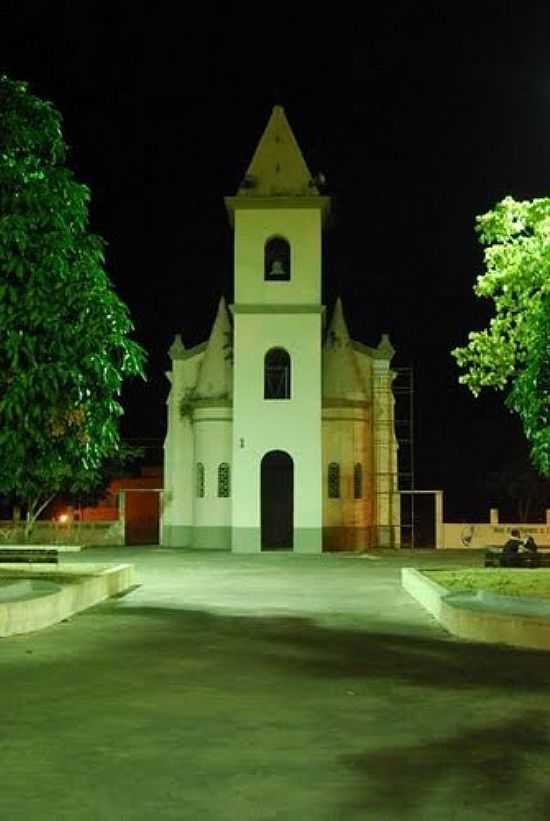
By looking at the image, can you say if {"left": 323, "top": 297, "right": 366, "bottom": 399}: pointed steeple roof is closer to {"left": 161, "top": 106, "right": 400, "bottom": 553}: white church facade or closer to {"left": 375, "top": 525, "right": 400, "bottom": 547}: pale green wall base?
{"left": 161, "top": 106, "right": 400, "bottom": 553}: white church facade

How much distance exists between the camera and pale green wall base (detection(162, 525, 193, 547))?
40906mm

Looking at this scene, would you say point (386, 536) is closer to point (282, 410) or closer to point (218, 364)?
point (282, 410)

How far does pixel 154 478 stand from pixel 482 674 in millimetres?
51606

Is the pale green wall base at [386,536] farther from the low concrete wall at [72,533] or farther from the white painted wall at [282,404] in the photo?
the low concrete wall at [72,533]

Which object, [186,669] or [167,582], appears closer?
[186,669]

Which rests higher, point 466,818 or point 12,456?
point 12,456

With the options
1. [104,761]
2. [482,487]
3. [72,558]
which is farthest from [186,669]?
[482,487]

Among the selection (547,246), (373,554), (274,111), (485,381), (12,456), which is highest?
(274,111)

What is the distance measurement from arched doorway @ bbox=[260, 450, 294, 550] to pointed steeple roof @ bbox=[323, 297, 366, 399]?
2.84 m

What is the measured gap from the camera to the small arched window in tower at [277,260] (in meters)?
38.6

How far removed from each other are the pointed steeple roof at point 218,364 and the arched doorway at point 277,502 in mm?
2842

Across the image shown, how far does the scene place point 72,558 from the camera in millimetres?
33844

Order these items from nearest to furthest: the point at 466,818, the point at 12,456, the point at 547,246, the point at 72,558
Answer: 1. the point at 466,818
2. the point at 12,456
3. the point at 547,246
4. the point at 72,558

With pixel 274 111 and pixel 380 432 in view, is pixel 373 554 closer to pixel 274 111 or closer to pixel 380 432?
pixel 380 432
